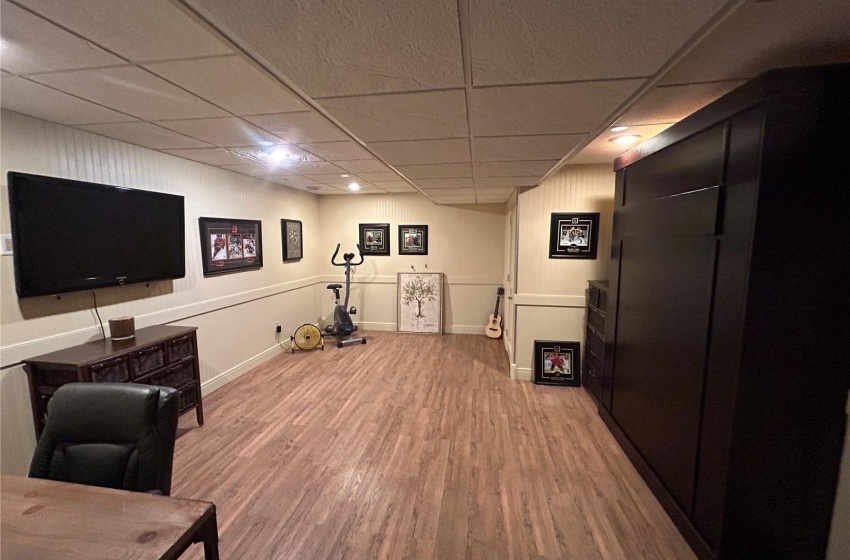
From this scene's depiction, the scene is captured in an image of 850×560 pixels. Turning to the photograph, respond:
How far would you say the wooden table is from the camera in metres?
0.91

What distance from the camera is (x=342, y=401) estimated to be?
3.39 m

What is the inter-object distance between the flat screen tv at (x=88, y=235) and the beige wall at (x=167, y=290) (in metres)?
0.09

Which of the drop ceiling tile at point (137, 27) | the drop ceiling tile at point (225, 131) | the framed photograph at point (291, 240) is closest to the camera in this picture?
the drop ceiling tile at point (137, 27)

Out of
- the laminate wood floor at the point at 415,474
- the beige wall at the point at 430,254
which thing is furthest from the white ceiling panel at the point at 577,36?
the beige wall at the point at 430,254

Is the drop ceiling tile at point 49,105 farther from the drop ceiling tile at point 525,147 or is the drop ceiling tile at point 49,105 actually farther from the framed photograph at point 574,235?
the framed photograph at point 574,235

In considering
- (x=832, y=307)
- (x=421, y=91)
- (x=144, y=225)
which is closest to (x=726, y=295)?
(x=832, y=307)

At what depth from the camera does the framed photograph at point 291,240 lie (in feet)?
15.8

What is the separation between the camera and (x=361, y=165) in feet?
10.7

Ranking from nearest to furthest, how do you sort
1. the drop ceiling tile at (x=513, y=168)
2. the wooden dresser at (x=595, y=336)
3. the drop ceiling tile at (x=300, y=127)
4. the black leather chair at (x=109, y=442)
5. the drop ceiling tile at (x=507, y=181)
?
the black leather chair at (x=109, y=442), the drop ceiling tile at (x=300, y=127), the drop ceiling tile at (x=513, y=168), the wooden dresser at (x=595, y=336), the drop ceiling tile at (x=507, y=181)

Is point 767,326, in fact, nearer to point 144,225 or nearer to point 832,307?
point 832,307

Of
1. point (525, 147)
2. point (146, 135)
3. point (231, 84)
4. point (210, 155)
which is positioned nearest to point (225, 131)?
point (146, 135)

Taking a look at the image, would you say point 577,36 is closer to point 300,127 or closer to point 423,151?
point 423,151

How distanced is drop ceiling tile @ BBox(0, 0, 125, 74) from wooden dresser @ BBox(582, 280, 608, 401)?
3.65 m

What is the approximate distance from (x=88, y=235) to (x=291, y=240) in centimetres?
271
